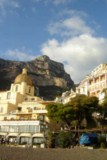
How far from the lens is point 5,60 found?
16500 cm

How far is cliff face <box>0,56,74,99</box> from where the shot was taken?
139875 mm

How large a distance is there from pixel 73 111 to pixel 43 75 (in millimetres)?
104938

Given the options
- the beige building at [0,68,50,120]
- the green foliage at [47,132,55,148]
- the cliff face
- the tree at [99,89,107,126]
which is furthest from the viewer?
the cliff face

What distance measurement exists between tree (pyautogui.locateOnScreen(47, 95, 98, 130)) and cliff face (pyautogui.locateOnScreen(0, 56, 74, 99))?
71.7 metres

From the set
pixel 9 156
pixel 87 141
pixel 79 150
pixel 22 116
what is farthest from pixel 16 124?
pixel 9 156

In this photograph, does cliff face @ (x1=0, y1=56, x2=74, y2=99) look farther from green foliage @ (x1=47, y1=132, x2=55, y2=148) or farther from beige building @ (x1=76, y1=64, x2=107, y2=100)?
green foliage @ (x1=47, y1=132, x2=55, y2=148)

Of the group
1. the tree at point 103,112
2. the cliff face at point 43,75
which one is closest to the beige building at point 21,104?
the tree at point 103,112

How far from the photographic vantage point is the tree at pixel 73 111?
183 ft

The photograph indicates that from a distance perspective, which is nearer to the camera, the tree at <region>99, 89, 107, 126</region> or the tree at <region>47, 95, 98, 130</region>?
the tree at <region>47, 95, 98, 130</region>

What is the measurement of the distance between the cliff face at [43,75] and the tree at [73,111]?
7169 cm

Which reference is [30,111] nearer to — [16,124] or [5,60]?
[16,124]

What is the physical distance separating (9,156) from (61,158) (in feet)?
25.0

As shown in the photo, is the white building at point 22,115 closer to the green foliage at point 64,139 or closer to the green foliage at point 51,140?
the green foliage at point 51,140

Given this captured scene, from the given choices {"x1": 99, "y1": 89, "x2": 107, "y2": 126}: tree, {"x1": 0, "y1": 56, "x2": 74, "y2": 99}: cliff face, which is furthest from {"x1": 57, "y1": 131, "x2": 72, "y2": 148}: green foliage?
{"x1": 0, "y1": 56, "x2": 74, "y2": 99}: cliff face
